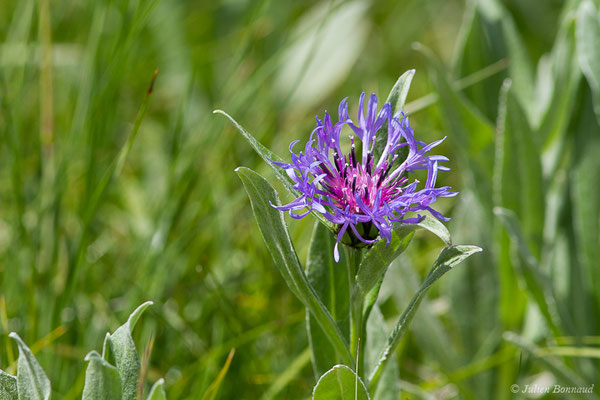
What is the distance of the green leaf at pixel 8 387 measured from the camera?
907 mm

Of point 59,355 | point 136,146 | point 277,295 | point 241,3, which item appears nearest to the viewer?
point 59,355

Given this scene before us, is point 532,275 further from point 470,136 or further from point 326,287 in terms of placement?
point 326,287

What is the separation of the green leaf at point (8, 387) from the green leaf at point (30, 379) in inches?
1.1

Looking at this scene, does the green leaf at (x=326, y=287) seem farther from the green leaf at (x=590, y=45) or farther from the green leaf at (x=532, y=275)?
the green leaf at (x=590, y=45)

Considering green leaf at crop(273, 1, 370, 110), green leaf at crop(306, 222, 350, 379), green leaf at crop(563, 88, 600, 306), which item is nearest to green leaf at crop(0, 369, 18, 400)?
green leaf at crop(306, 222, 350, 379)

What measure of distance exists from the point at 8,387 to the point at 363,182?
521 mm

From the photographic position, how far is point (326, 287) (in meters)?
1.06

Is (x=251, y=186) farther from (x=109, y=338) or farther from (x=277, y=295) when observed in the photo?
(x=277, y=295)

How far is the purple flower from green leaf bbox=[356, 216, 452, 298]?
0.05 feet

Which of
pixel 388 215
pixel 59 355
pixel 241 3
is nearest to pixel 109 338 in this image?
pixel 388 215

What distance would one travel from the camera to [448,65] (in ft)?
9.80

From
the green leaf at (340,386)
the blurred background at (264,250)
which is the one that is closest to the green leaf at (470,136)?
the blurred background at (264,250)

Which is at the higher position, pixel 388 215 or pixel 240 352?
pixel 388 215

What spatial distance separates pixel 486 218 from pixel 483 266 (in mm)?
127
